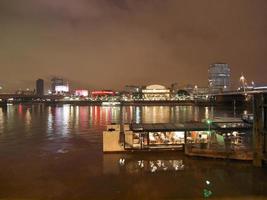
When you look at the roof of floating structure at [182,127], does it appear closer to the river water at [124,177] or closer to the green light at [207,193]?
the river water at [124,177]

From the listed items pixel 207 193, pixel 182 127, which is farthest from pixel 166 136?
pixel 207 193

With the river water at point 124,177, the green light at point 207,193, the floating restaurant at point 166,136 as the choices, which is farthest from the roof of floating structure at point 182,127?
the green light at point 207,193

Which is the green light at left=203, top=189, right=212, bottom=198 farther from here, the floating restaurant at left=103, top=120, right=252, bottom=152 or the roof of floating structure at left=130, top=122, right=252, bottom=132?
the roof of floating structure at left=130, top=122, right=252, bottom=132

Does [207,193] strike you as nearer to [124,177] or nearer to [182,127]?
[124,177]

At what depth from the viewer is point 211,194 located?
852 inches

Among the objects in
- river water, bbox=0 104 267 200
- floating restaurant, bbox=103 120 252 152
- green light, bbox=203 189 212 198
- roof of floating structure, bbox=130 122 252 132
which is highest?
roof of floating structure, bbox=130 122 252 132

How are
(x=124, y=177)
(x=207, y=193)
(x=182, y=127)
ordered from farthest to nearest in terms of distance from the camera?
(x=182, y=127) < (x=124, y=177) < (x=207, y=193)

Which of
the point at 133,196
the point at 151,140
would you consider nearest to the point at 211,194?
the point at 133,196

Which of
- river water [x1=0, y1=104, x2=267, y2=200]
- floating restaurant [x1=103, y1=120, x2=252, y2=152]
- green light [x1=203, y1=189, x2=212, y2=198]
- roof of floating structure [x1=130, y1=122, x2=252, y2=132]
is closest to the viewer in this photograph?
green light [x1=203, y1=189, x2=212, y2=198]

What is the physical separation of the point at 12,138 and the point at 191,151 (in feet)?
97.2

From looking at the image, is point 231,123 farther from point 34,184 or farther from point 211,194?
point 34,184

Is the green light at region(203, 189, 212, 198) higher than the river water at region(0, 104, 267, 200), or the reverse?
the river water at region(0, 104, 267, 200)

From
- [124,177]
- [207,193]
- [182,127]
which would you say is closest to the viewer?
[207,193]

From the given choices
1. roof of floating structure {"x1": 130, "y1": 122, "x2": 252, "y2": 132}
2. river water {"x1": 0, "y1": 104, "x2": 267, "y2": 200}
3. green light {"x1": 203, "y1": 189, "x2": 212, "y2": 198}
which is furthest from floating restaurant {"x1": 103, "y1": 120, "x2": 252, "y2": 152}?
green light {"x1": 203, "y1": 189, "x2": 212, "y2": 198}
